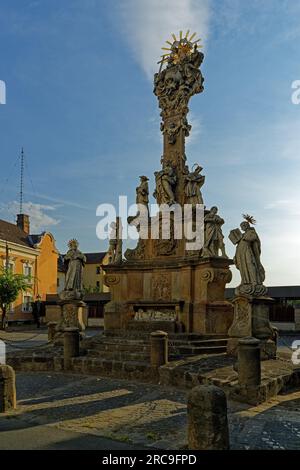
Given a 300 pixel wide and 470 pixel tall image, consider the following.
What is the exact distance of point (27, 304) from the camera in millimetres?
45062

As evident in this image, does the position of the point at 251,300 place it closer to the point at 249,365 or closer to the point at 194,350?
the point at 194,350

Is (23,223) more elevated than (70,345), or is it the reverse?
(23,223)

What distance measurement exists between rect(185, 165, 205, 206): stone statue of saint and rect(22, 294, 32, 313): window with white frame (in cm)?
3268

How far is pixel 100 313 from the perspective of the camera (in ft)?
120

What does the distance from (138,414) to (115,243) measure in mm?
9237

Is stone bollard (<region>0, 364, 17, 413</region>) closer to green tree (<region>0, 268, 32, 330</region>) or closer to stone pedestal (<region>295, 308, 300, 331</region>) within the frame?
stone pedestal (<region>295, 308, 300, 331</region>)

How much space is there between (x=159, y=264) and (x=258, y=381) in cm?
753

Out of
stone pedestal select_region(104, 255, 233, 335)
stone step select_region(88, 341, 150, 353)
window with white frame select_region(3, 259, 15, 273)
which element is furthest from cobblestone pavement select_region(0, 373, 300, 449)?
window with white frame select_region(3, 259, 15, 273)

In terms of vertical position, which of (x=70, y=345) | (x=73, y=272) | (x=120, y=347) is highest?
(x=73, y=272)

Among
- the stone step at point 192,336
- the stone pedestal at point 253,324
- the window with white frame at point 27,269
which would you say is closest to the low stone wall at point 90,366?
the stone step at point 192,336

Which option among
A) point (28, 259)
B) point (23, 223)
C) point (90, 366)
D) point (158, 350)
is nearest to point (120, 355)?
point (90, 366)

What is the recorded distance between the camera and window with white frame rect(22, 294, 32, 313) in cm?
4459
